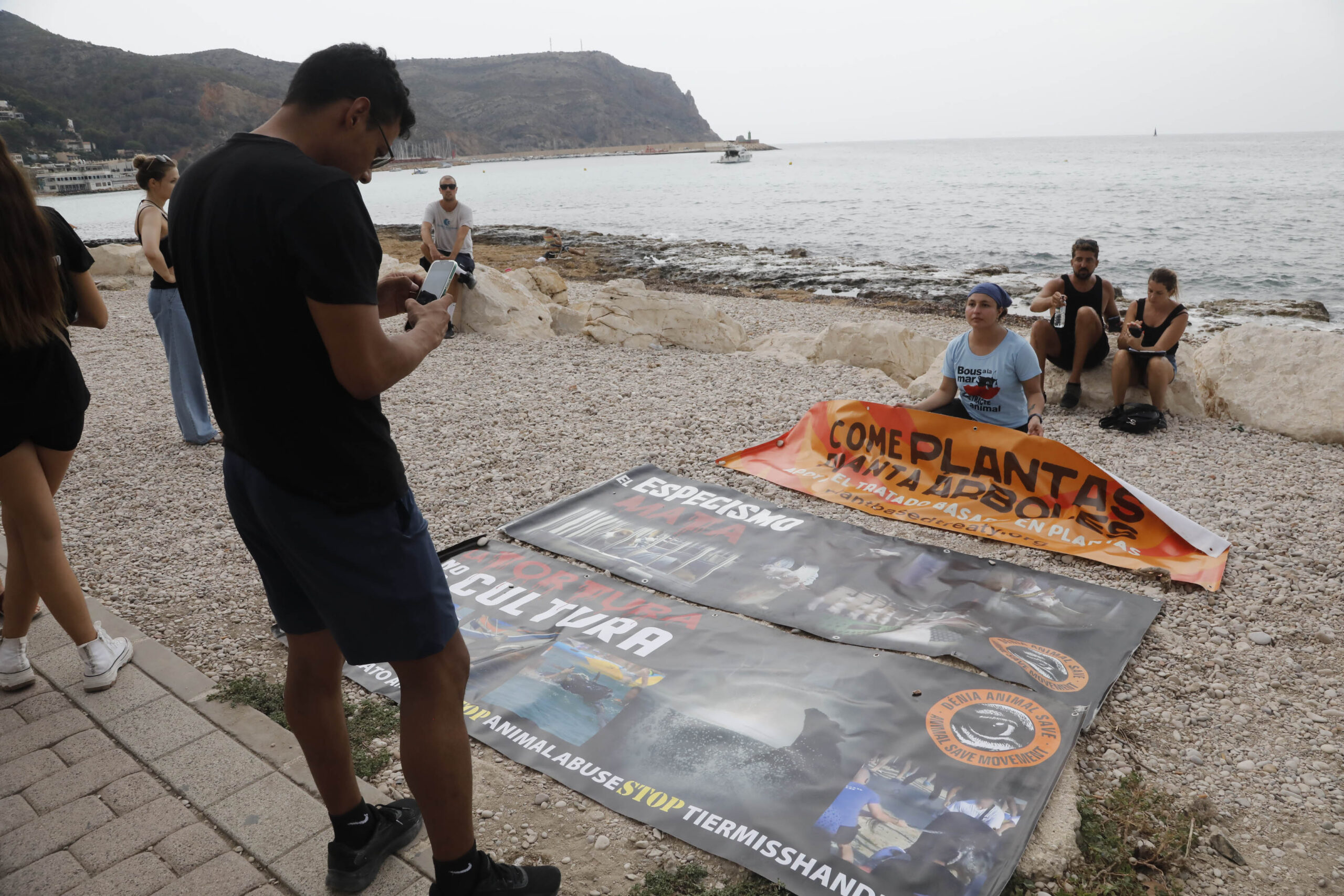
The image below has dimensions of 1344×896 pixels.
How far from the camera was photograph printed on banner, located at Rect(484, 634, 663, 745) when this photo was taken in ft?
10.3

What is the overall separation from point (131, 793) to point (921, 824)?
2.63 meters

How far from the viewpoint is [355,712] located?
322 cm

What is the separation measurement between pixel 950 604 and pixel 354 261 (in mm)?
3375

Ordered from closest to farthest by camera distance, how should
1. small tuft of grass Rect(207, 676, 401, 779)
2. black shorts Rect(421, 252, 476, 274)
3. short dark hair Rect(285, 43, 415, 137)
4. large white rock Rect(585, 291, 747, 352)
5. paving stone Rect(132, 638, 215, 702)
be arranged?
short dark hair Rect(285, 43, 415, 137), small tuft of grass Rect(207, 676, 401, 779), paving stone Rect(132, 638, 215, 702), black shorts Rect(421, 252, 476, 274), large white rock Rect(585, 291, 747, 352)

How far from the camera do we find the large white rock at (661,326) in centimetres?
1042

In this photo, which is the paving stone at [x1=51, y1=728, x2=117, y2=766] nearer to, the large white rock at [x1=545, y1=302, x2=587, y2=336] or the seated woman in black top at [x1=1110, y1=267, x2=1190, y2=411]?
the seated woman in black top at [x1=1110, y1=267, x2=1190, y2=411]

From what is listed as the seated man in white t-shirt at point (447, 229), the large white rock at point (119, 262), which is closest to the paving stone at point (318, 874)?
the seated man in white t-shirt at point (447, 229)

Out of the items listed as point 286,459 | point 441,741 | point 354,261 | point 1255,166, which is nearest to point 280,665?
point 441,741

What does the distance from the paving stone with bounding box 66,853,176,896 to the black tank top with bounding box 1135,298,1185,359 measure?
25.4 feet

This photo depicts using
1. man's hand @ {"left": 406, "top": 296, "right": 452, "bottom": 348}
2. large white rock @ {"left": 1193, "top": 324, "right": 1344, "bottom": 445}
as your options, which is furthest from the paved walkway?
large white rock @ {"left": 1193, "top": 324, "right": 1344, "bottom": 445}

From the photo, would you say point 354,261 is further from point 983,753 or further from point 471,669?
point 983,753

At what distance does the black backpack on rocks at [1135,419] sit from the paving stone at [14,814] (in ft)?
24.4

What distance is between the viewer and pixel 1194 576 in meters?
4.20

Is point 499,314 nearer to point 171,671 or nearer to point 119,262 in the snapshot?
point 171,671
